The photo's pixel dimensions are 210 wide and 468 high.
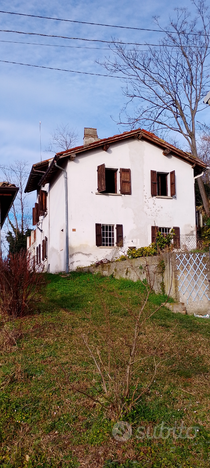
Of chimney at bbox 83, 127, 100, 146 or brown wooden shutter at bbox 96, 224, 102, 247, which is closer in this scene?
brown wooden shutter at bbox 96, 224, 102, 247

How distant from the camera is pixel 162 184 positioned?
20000 mm

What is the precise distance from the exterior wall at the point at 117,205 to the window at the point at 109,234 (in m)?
0.20

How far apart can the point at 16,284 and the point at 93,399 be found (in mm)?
4462

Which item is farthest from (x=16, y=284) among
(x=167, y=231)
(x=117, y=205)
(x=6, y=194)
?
(x=167, y=231)

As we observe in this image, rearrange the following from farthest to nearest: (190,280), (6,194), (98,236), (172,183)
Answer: (172,183), (98,236), (6,194), (190,280)

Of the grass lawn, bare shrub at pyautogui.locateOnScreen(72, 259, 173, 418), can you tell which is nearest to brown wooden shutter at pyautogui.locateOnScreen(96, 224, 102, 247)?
bare shrub at pyautogui.locateOnScreen(72, 259, 173, 418)

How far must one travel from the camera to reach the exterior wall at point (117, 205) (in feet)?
56.5

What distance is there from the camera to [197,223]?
20438 mm

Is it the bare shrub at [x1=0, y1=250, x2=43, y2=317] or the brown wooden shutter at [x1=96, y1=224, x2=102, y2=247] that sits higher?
the brown wooden shutter at [x1=96, y1=224, x2=102, y2=247]

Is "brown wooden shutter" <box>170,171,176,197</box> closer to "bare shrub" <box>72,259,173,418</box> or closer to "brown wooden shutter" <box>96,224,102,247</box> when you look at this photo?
"brown wooden shutter" <box>96,224,102,247</box>

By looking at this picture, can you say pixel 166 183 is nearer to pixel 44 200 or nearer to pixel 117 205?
pixel 117 205

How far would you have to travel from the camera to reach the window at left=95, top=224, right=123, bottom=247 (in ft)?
57.0

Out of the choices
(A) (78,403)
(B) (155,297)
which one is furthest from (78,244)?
(A) (78,403)

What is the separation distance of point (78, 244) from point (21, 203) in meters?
19.7
